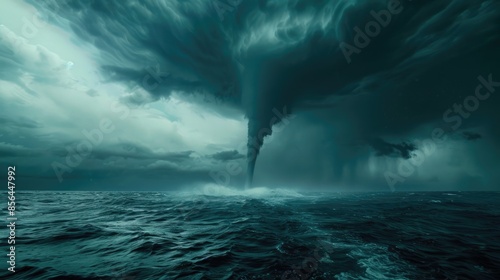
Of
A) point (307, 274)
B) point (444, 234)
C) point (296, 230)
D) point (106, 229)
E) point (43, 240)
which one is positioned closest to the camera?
point (307, 274)

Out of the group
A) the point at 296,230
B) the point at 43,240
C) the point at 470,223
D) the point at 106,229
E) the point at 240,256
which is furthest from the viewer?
the point at 470,223

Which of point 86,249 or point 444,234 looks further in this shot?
point 444,234

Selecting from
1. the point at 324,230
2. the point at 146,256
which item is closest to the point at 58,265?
the point at 146,256

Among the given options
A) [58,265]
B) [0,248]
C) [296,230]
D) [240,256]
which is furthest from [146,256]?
[296,230]

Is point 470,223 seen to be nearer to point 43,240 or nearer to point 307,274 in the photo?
point 307,274

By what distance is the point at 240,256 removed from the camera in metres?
8.93

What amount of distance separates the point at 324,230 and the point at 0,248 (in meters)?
16.2

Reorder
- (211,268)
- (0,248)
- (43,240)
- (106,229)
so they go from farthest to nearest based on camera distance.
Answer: (106,229) < (43,240) < (0,248) < (211,268)

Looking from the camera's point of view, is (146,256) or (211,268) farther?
(146,256)

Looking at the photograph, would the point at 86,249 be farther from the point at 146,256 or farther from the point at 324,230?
the point at 324,230

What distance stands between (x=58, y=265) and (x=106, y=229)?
6715 millimetres

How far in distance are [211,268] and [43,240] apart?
10.3 metres

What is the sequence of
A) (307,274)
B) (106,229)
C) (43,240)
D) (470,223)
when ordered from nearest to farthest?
(307,274) < (43,240) < (106,229) < (470,223)

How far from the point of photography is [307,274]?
6.90m
